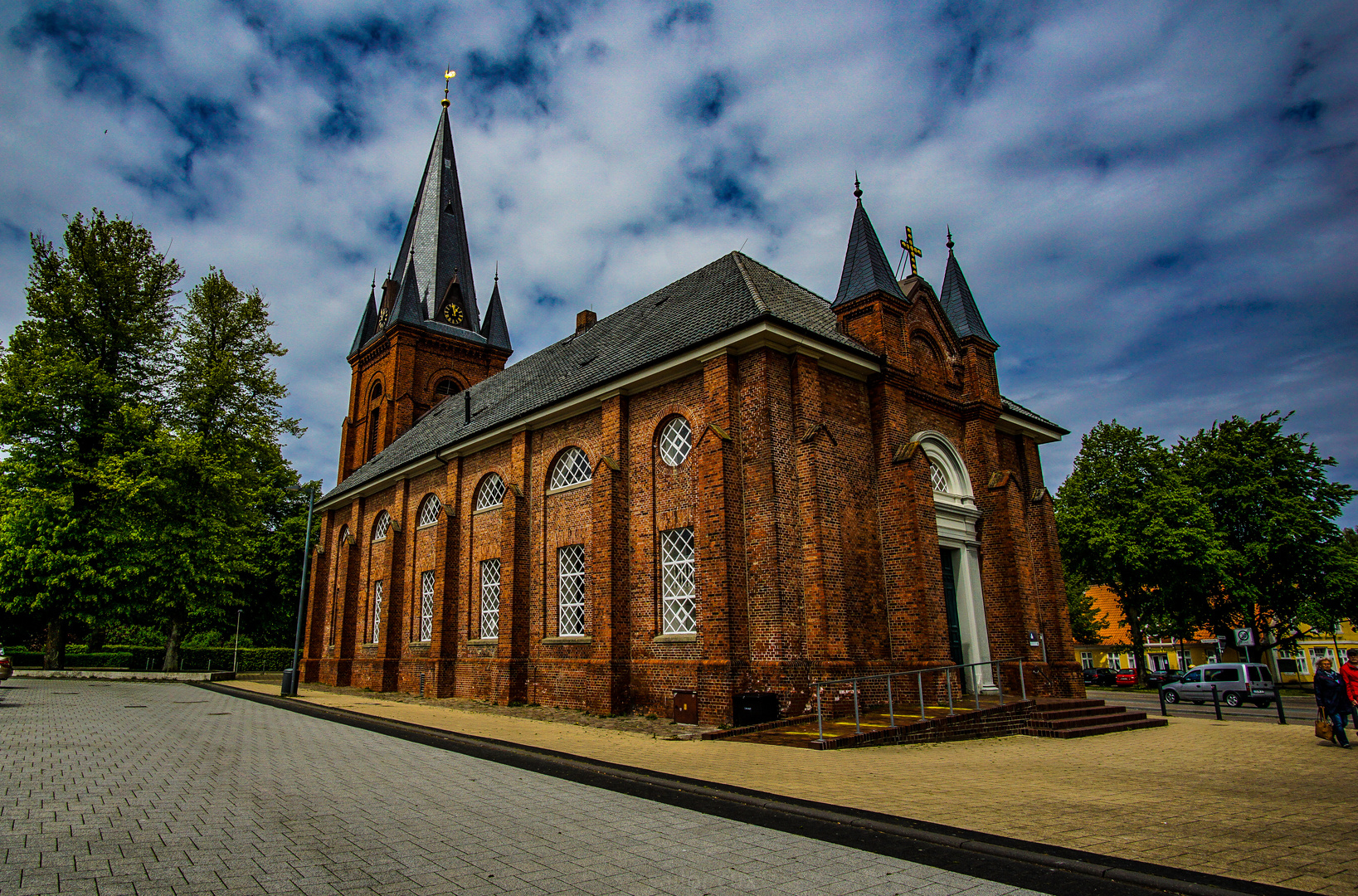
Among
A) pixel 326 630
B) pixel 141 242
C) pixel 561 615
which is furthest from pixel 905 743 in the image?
pixel 141 242

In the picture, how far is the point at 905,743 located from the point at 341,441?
34810 millimetres

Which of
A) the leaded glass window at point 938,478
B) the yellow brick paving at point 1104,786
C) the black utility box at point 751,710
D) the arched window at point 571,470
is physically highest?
the arched window at point 571,470

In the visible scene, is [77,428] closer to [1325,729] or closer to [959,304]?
[959,304]

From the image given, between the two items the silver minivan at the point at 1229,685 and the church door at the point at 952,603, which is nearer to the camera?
the church door at the point at 952,603

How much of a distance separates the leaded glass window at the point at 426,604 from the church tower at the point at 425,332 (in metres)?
12.2

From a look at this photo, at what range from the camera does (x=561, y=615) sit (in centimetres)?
1722

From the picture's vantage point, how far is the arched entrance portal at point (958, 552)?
16.3 meters

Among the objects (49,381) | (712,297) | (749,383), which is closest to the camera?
(749,383)

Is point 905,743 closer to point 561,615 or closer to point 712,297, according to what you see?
point 561,615

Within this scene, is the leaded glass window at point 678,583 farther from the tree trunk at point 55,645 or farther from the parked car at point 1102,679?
the parked car at point 1102,679

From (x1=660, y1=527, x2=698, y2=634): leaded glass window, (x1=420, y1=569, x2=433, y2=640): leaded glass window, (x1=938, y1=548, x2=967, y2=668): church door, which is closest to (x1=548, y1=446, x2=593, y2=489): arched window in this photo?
(x1=660, y1=527, x2=698, y2=634): leaded glass window

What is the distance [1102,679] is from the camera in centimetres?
3909

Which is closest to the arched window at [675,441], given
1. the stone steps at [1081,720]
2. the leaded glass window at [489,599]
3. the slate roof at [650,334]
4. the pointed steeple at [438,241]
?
the slate roof at [650,334]

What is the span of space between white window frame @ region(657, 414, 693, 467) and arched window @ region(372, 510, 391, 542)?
1509cm
